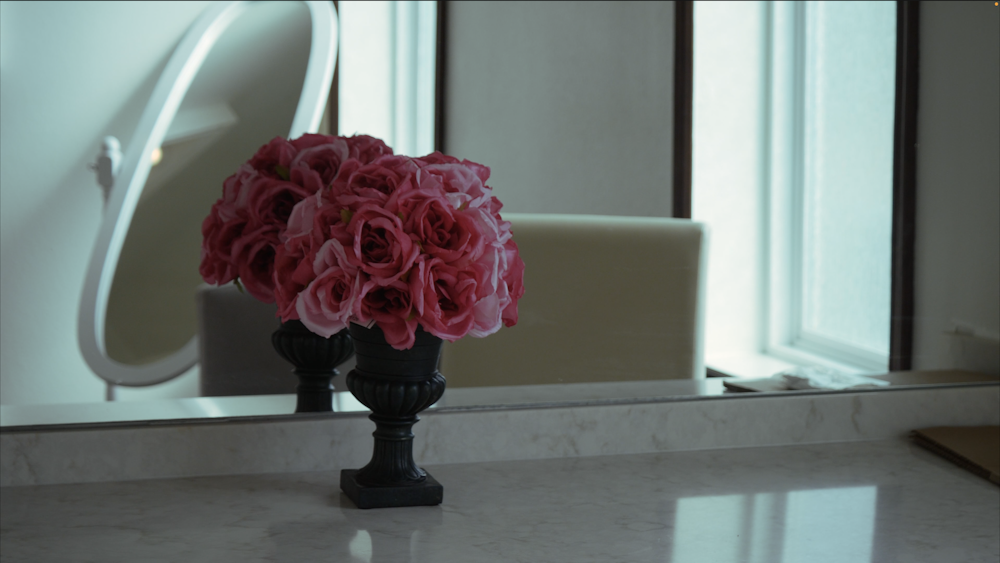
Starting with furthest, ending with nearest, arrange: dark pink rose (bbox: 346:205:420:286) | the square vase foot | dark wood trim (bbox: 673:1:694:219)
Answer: dark wood trim (bbox: 673:1:694:219), the square vase foot, dark pink rose (bbox: 346:205:420:286)

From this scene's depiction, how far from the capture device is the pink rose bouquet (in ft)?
2.50

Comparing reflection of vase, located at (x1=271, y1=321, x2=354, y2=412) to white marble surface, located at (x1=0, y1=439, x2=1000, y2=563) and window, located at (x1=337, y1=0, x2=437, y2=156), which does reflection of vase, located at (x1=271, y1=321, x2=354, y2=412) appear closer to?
white marble surface, located at (x1=0, y1=439, x2=1000, y2=563)

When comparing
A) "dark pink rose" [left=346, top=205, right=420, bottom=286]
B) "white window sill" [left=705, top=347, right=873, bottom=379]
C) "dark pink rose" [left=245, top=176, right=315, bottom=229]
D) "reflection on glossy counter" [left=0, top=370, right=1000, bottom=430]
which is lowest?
"reflection on glossy counter" [left=0, top=370, right=1000, bottom=430]

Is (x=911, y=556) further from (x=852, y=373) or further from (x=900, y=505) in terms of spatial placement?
(x=852, y=373)

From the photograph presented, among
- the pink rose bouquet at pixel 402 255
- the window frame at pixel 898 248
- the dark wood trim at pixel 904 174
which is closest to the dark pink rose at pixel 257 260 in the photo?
the pink rose bouquet at pixel 402 255

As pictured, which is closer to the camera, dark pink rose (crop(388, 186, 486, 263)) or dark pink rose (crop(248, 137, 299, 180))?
dark pink rose (crop(388, 186, 486, 263))

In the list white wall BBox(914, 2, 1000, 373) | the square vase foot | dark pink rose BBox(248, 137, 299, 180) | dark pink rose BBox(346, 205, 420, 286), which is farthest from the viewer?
white wall BBox(914, 2, 1000, 373)

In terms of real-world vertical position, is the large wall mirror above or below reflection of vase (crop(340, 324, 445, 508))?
above

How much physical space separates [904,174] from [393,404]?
0.97 m

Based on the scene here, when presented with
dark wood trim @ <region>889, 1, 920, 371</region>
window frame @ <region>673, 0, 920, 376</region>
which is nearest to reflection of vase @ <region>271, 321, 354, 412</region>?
window frame @ <region>673, 0, 920, 376</region>

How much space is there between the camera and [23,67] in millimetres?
1015

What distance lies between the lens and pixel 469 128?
3.68 feet

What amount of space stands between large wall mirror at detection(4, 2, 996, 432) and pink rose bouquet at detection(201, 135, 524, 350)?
284 mm

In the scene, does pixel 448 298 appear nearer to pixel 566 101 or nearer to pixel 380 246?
pixel 380 246
